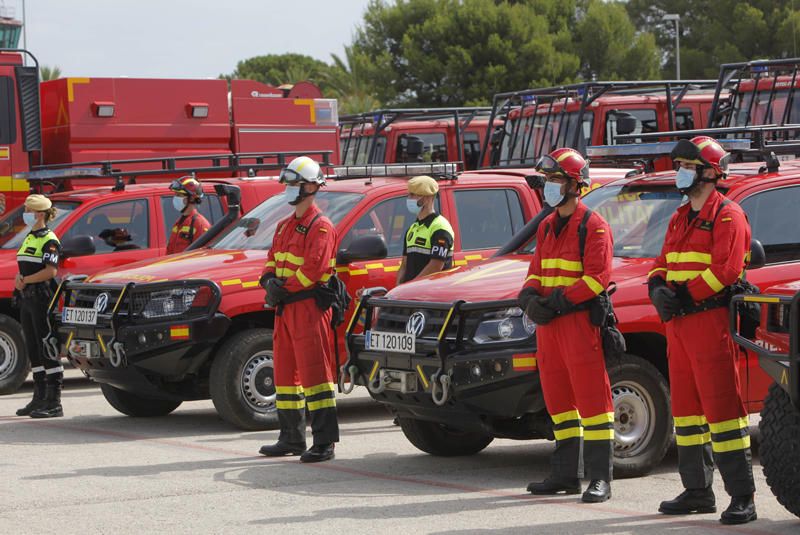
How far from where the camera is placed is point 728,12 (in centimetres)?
5228

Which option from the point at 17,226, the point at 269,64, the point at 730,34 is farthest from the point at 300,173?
the point at 269,64

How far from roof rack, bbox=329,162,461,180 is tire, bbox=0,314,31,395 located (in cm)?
350

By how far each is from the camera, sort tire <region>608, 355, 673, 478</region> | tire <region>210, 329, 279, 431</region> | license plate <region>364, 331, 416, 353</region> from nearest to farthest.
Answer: tire <region>608, 355, 673, 478</region> → license plate <region>364, 331, 416, 353</region> → tire <region>210, 329, 279, 431</region>

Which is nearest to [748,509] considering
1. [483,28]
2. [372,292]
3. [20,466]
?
[372,292]

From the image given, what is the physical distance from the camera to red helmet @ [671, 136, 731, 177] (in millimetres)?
7191

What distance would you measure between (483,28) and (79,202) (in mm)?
36615

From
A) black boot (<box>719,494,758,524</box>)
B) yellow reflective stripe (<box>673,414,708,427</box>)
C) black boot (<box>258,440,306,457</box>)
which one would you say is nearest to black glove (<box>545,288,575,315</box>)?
yellow reflective stripe (<box>673,414,708,427</box>)

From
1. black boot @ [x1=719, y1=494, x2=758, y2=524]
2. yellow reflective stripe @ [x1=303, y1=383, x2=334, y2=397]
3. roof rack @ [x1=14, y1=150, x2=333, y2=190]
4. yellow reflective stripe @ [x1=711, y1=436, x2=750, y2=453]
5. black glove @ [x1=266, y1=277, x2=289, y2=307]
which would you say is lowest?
black boot @ [x1=719, y1=494, x2=758, y2=524]

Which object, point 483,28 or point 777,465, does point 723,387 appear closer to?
point 777,465

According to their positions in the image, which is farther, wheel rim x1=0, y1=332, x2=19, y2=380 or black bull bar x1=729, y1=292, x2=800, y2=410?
wheel rim x1=0, y1=332, x2=19, y2=380

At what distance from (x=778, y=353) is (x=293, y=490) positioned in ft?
9.56

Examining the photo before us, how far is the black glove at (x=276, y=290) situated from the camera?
9.10m

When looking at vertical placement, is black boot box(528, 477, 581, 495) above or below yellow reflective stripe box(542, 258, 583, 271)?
below

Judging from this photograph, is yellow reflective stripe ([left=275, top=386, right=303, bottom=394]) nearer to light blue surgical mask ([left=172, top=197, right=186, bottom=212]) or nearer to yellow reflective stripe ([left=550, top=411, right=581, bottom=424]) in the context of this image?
yellow reflective stripe ([left=550, top=411, right=581, bottom=424])
